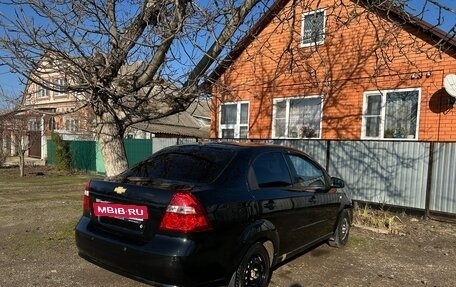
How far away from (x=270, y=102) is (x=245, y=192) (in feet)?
31.6

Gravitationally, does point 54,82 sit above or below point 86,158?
above

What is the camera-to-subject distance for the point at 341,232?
607 centimetres

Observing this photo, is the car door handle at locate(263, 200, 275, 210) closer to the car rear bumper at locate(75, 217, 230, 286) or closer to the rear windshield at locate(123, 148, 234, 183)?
the rear windshield at locate(123, 148, 234, 183)

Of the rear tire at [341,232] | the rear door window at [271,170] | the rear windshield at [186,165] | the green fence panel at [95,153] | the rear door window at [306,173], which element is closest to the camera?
the rear windshield at [186,165]

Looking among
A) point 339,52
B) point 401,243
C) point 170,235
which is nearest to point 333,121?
point 339,52

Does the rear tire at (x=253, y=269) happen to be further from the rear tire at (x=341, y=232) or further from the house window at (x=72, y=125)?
the house window at (x=72, y=125)

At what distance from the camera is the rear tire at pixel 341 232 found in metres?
5.94

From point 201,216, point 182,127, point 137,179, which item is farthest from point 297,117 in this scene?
point 182,127

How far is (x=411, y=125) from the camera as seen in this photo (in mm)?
10125

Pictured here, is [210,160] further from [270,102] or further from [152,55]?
[270,102]

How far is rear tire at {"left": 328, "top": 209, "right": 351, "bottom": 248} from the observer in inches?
234

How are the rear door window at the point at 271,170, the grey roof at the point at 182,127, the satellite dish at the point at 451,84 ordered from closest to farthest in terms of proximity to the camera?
1. the rear door window at the point at 271,170
2. the satellite dish at the point at 451,84
3. the grey roof at the point at 182,127

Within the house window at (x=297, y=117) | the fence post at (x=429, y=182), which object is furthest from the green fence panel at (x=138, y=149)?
the fence post at (x=429, y=182)

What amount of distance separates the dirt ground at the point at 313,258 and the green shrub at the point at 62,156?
33.6 ft
